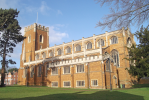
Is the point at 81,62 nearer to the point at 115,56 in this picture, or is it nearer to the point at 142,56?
the point at 115,56

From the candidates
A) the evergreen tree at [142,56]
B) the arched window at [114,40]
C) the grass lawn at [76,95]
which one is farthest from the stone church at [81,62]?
the grass lawn at [76,95]

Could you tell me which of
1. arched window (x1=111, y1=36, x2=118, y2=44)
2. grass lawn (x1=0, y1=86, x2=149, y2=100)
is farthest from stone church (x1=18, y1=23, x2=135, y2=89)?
grass lawn (x1=0, y1=86, x2=149, y2=100)

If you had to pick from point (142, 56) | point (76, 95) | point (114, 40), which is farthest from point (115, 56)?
point (76, 95)

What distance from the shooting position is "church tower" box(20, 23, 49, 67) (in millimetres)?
50162

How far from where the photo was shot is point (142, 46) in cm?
2472

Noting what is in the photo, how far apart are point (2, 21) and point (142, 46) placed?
2926 cm

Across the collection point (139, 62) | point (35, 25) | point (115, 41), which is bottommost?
point (139, 62)

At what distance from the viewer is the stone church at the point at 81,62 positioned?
26730 millimetres

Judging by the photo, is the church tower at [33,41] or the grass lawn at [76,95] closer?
the grass lawn at [76,95]

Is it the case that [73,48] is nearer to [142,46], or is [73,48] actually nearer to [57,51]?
[57,51]

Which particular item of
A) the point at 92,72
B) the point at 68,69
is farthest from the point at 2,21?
the point at 92,72

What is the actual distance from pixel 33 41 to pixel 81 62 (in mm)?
27298

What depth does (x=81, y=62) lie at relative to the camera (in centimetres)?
2873

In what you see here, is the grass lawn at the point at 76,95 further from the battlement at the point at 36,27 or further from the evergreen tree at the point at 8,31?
the battlement at the point at 36,27
